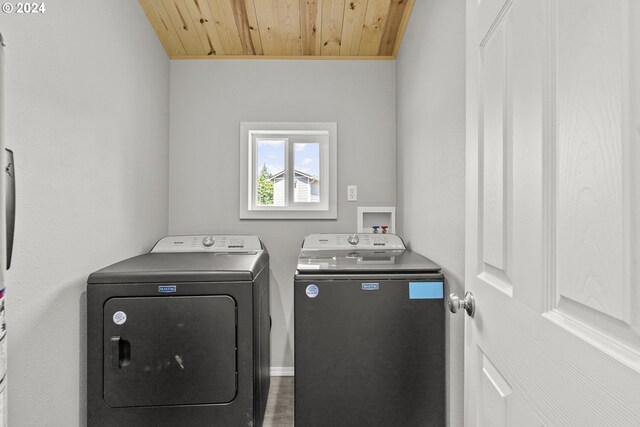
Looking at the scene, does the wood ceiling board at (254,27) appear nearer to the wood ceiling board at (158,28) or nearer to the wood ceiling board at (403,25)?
the wood ceiling board at (158,28)

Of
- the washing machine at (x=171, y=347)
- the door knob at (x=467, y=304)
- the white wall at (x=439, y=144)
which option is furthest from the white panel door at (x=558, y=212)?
the washing machine at (x=171, y=347)

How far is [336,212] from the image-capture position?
95.6 inches

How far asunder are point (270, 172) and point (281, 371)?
1.45 metres

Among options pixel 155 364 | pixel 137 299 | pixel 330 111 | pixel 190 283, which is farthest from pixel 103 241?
pixel 330 111

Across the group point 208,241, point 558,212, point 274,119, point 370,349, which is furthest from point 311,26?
point 558,212

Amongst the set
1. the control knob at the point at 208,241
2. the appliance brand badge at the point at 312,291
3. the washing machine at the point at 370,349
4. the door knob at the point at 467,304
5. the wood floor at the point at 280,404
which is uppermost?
the control knob at the point at 208,241

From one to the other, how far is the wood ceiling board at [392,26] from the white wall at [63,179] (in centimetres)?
147

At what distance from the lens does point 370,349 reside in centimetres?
139

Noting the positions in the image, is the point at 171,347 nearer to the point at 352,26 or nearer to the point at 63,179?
the point at 63,179

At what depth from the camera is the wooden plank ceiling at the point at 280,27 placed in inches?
75.5

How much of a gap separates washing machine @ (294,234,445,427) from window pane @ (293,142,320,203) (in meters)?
1.14

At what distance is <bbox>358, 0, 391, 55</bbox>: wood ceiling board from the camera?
1.92m

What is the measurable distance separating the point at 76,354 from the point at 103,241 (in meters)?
0.48

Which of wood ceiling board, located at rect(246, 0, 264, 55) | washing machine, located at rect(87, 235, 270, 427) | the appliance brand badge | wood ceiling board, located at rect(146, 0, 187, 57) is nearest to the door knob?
the appliance brand badge
